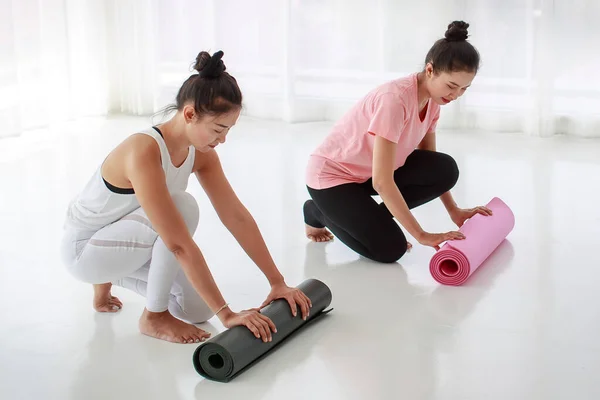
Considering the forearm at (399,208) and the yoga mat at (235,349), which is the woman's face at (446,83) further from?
the yoga mat at (235,349)

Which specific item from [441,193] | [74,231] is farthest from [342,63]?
[74,231]

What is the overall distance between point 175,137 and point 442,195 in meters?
1.31

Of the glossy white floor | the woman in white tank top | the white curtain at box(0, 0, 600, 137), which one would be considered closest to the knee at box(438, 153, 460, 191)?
the glossy white floor

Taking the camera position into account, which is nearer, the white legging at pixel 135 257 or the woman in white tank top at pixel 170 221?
the woman in white tank top at pixel 170 221

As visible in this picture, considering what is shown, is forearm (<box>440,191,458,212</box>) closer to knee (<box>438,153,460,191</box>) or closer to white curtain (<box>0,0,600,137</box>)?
knee (<box>438,153,460,191</box>)

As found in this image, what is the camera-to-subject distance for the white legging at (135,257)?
2385mm

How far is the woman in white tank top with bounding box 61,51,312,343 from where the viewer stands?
2.22 metres

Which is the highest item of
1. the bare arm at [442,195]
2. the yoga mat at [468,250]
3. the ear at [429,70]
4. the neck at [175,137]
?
the ear at [429,70]

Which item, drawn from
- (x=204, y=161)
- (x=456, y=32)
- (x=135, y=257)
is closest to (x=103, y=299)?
(x=135, y=257)

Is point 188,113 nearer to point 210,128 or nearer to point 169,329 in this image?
point 210,128

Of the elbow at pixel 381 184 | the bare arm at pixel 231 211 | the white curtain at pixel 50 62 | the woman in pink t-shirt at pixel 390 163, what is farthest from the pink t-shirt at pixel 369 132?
the white curtain at pixel 50 62

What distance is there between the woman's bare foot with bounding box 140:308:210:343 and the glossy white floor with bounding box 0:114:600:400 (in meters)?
0.04

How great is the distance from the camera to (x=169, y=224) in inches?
87.4

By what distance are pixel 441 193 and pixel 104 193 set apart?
139 cm
